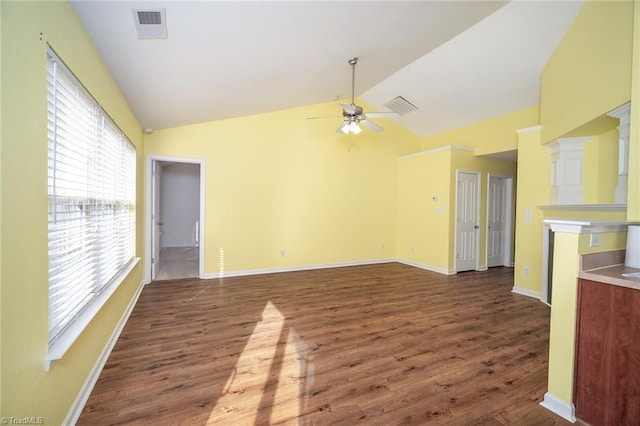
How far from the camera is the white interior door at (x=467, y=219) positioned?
218 inches

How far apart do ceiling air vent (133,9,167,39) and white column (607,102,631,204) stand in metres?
3.49

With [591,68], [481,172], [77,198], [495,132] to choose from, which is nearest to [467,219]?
[481,172]

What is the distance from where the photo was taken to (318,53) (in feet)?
10.4

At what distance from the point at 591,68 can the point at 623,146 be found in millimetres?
747

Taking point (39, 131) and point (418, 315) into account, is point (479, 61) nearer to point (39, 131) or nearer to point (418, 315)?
point (418, 315)

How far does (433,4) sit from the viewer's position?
2754 mm

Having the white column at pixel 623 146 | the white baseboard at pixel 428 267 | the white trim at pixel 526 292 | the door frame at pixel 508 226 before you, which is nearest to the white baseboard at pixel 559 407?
the white column at pixel 623 146

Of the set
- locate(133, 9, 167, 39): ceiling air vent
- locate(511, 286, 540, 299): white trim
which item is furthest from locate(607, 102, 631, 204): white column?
locate(133, 9, 167, 39): ceiling air vent

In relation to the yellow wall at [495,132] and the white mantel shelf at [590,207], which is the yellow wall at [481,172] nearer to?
the yellow wall at [495,132]

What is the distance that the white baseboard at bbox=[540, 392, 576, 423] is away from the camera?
5.61ft

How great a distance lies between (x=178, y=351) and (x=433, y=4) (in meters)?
4.23

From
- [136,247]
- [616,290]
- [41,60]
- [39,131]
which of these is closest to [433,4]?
[616,290]

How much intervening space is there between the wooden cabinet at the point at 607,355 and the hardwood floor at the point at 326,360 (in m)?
0.26

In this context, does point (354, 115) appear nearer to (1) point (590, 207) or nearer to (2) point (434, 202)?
(1) point (590, 207)
